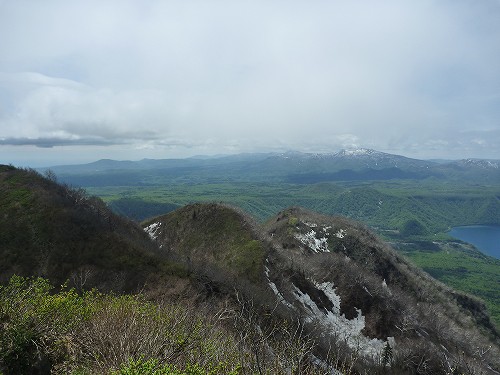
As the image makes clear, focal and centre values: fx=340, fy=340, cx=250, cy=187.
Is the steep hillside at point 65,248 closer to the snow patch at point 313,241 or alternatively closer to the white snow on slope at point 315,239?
A: the snow patch at point 313,241

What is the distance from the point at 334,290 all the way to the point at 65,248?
1989 inches

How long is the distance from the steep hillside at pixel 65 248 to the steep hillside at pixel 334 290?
869 centimetres

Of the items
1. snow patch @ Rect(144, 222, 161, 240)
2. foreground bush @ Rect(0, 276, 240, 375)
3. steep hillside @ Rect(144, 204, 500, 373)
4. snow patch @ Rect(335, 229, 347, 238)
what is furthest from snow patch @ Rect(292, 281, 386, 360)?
snow patch @ Rect(144, 222, 161, 240)

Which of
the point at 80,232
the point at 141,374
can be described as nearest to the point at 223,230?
the point at 80,232

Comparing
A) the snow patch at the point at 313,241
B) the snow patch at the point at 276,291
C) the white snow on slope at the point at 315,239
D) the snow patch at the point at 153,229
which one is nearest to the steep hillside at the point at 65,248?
the snow patch at the point at 276,291

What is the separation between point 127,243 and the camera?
179ft

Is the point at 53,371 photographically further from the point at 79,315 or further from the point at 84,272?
→ the point at 84,272

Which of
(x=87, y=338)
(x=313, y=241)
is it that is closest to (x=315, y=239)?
(x=313, y=241)

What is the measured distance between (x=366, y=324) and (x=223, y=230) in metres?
38.9

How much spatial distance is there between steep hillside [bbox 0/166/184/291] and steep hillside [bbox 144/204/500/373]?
8.69 m

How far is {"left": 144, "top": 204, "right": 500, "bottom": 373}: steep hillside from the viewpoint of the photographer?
5138 cm

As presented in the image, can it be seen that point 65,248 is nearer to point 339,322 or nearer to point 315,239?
point 339,322

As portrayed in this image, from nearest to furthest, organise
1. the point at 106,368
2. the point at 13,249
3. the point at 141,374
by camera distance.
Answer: the point at 141,374
the point at 106,368
the point at 13,249

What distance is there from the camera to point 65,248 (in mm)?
51844
